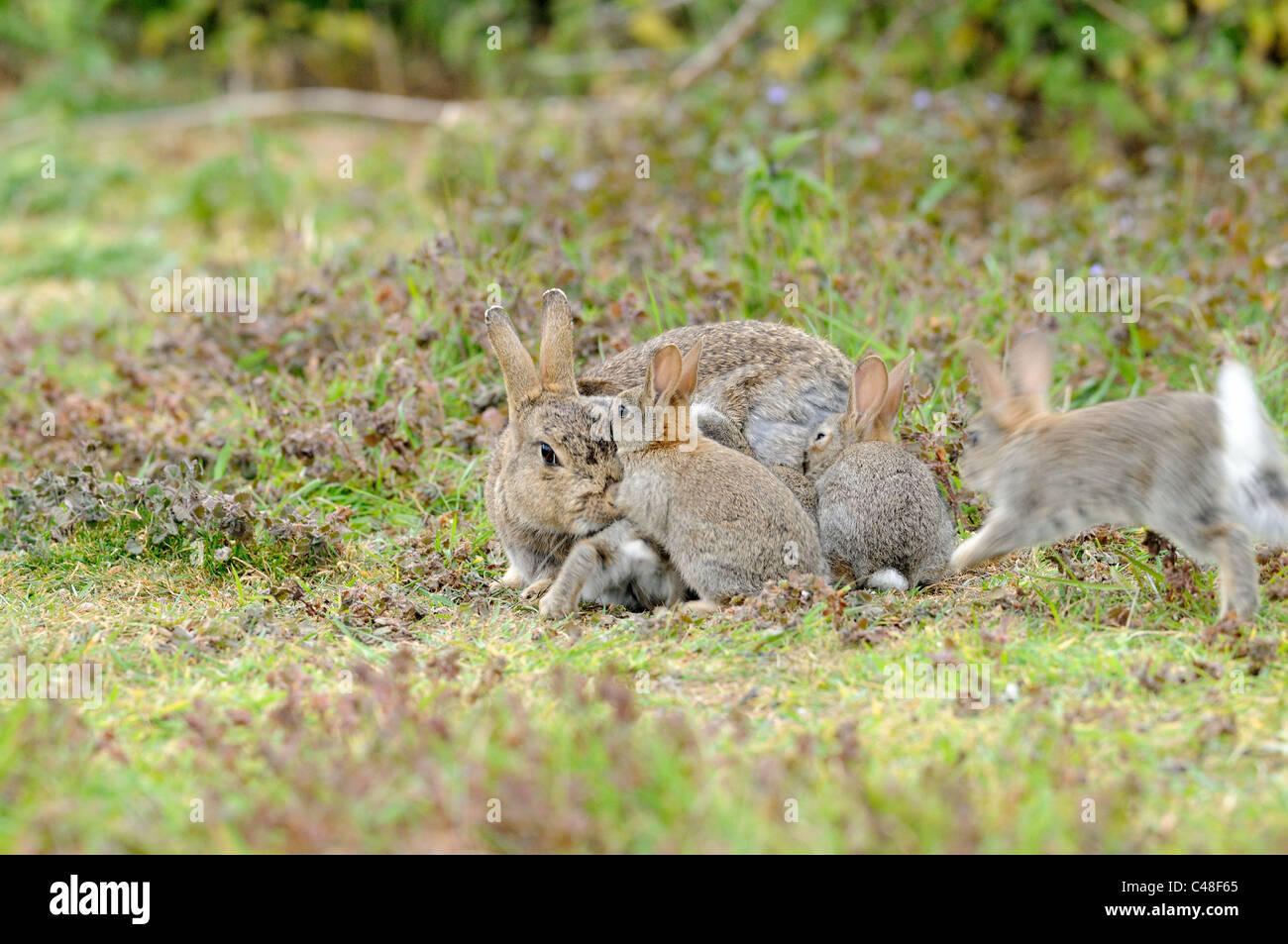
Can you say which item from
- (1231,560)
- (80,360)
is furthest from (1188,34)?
(80,360)

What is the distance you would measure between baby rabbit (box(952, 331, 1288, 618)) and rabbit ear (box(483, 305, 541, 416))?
156cm

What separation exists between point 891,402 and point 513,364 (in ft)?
4.33

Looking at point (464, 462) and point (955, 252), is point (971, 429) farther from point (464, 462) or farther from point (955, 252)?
point (955, 252)

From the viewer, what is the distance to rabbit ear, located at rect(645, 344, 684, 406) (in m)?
4.38

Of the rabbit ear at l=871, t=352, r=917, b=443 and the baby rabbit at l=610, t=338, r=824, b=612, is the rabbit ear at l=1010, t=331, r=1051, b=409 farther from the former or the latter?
the baby rabbit at l=610, t=338, r=824, b=612

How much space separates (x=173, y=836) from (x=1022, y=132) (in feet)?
27.5

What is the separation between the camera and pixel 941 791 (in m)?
2.89

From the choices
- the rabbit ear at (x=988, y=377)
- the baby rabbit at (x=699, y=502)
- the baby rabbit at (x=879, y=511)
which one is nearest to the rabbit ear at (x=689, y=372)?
the baby rabbit at (x=699, y=502)

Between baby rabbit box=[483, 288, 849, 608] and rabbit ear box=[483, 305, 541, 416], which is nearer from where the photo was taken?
baby rabbit box=[483, 288, 849, 608]

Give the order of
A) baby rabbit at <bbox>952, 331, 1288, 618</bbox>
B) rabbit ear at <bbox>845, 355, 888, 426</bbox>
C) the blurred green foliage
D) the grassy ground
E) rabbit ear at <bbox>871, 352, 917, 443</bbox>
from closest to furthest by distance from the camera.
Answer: the grassy ground, baby rabbit at <bbox>952, 331, 1288, 618</bbox>, rabbit ear at <bbox>845, 355, 888, 426</bbox>, rabbit ear at <bbox>871, 352, 917, 443</bbox>, the blurred green foliage

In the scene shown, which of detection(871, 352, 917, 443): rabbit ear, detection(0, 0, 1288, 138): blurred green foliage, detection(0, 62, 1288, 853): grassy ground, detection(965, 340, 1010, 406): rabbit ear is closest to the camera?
detection(0, 62, 1288, 853): grassy ground

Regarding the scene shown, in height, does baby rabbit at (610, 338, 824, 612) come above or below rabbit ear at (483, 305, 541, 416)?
below

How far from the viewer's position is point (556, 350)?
4.72 meters

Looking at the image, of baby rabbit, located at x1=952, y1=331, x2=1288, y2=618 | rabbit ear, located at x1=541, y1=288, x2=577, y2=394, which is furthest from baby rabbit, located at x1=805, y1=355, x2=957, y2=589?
rabbit ear, located at x1=541, y1=288, x2=577, y2=394
